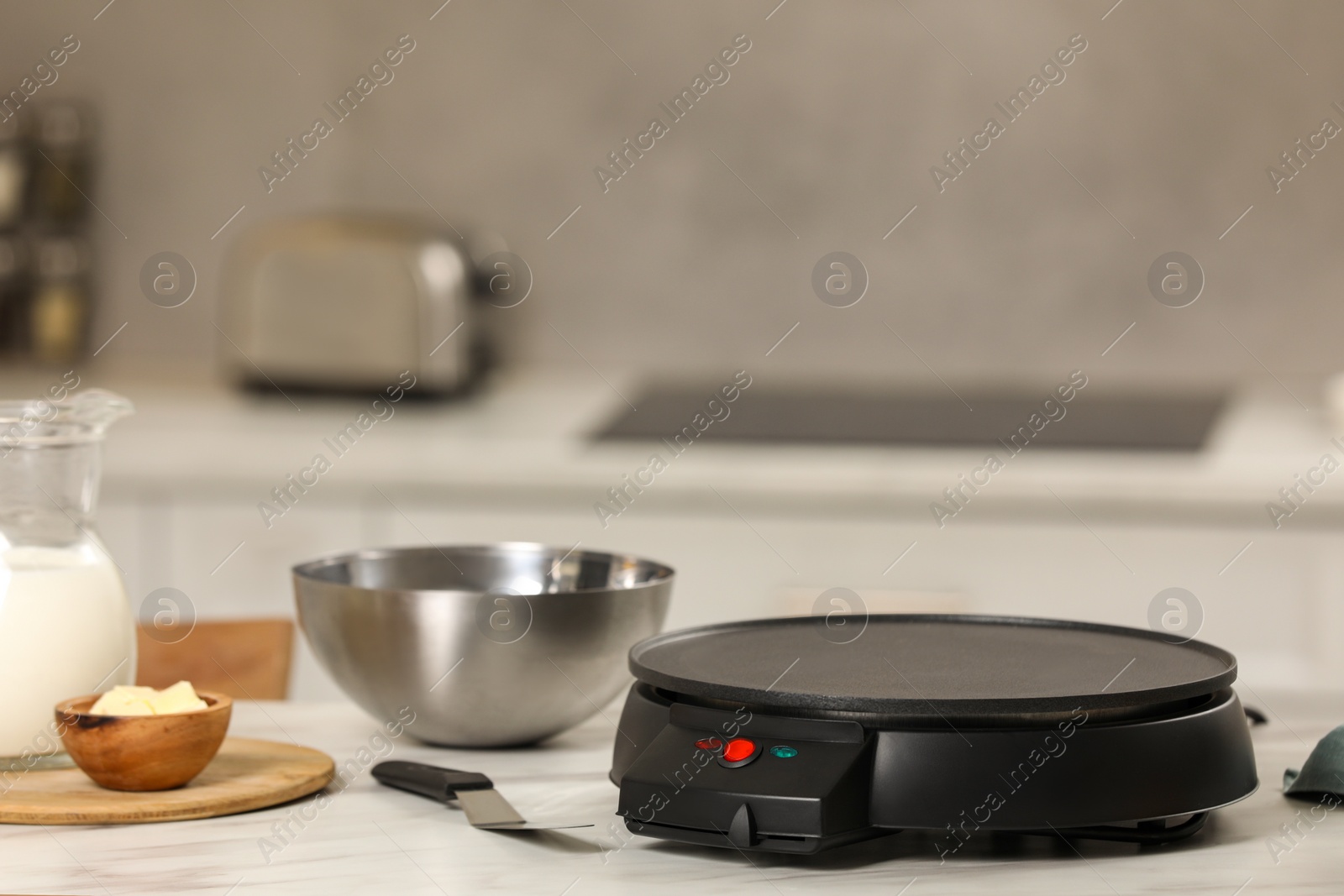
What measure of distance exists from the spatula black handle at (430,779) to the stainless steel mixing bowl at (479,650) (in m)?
0.07

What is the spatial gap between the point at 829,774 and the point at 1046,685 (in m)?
0.14

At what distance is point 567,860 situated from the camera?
2.25 ft

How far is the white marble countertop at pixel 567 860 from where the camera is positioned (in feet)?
2.12

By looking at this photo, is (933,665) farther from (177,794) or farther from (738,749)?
(177,794)

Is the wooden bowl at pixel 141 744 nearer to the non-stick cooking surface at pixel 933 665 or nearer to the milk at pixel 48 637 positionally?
the milk at pixel 48 637

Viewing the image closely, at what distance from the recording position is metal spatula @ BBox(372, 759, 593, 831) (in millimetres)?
734

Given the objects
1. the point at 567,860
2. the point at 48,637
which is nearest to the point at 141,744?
the point at 48,637

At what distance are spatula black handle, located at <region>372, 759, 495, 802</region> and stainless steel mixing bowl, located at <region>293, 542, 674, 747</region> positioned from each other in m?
0.07

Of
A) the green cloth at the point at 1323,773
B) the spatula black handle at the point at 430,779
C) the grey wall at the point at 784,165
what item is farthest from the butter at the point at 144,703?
the grey wall at the point at 784,165

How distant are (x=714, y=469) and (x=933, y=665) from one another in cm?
121

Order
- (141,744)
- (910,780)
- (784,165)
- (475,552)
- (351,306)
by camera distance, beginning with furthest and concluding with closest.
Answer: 1. (784,165)
2. (351,306)
3. (475,552)
4. (141,744)
5. (910,780)

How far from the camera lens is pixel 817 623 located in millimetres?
941

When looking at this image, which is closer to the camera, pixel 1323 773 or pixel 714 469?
pixel 1323 773

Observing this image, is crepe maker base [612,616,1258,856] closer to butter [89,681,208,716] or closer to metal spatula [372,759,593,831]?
metal spatula [372,759,593,831]
